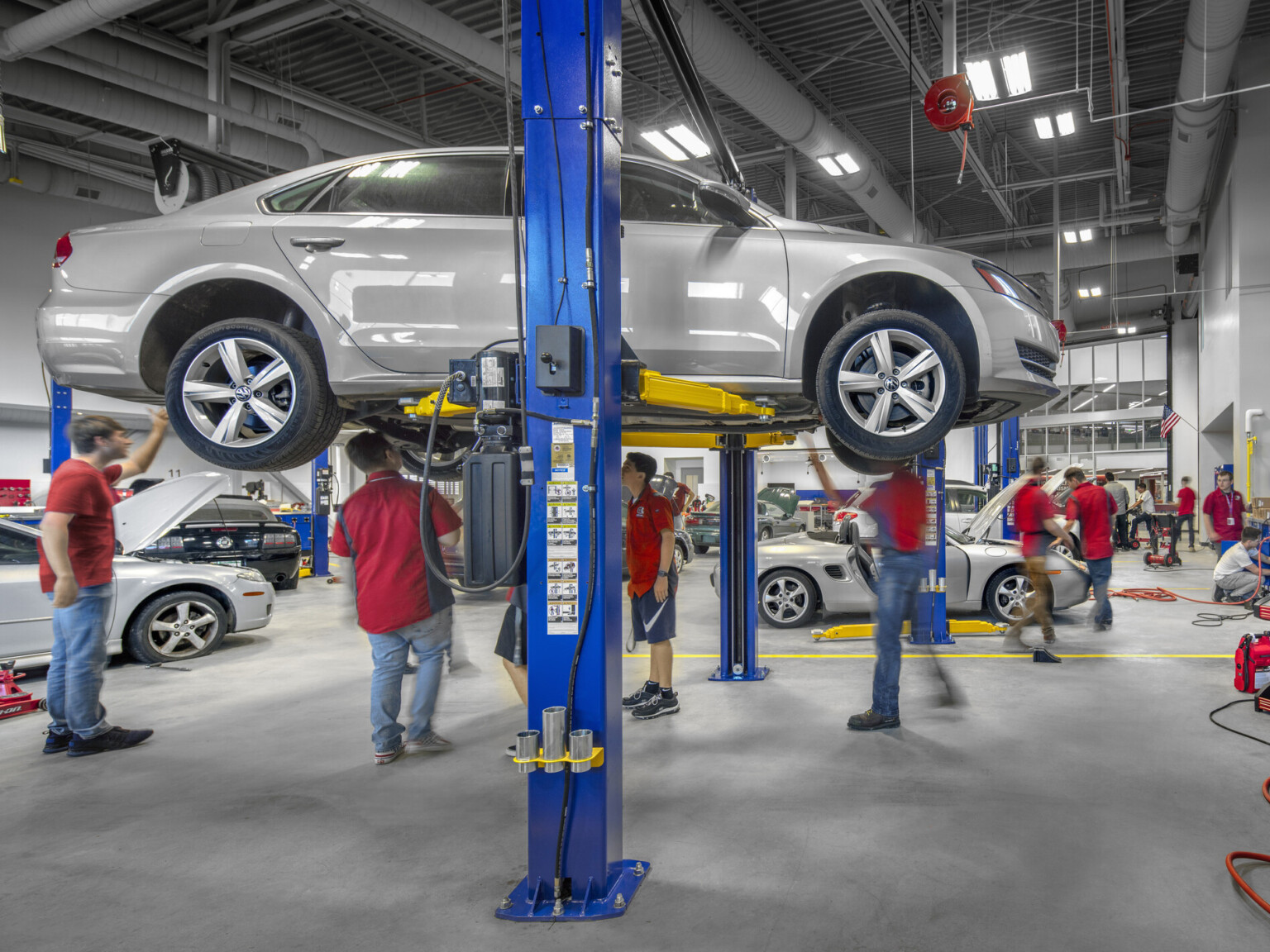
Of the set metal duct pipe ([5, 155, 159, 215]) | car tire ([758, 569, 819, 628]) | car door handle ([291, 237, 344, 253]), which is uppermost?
metal duct pipe ([5, 155, 159, 215])

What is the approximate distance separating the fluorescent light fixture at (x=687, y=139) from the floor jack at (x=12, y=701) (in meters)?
6.74

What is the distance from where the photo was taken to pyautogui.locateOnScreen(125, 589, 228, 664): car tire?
5953 millimetres

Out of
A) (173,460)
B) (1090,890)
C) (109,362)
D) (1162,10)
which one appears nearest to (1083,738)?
(1090,890)

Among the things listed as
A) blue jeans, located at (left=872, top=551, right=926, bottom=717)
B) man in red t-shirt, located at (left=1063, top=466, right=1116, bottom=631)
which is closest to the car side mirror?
blue jeans, located at (left=872, top=551, right=926, bottom=717)

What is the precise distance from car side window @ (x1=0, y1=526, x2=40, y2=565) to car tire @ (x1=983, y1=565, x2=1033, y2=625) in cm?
774

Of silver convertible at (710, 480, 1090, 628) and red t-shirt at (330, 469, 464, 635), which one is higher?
red t-shirt at (330, 469, 464, 635)

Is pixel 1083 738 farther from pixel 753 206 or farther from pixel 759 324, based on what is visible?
pixel 753 206

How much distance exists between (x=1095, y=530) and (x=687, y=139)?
17.3ft

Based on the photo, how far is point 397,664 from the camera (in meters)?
3.70

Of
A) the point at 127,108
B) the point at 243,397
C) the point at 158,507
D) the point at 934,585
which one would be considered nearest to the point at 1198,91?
the point at 934,585

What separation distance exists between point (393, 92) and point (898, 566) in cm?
949

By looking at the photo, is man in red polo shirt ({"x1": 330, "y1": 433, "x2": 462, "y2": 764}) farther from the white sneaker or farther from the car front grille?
the car front grille

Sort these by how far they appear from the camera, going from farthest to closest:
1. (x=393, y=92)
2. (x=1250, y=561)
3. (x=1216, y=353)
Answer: (x=1216, y=353) < (x=393, y=92) < (x=1250, y=561)

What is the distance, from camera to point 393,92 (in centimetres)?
1034
